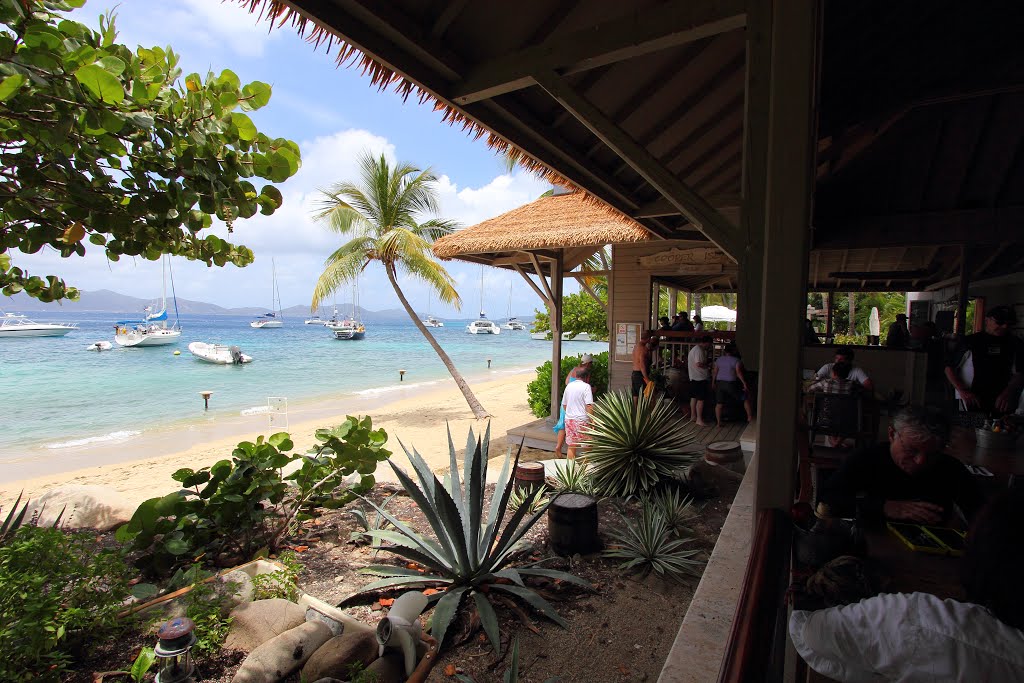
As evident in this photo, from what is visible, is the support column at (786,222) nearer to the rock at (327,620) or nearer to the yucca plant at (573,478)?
the rock at (327,620)

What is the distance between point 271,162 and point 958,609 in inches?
95.0

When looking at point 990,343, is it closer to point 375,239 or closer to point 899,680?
point 899,680

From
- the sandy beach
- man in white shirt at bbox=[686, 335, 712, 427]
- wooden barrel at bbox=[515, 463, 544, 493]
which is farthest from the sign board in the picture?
wooden barrel at bbox=[515, 463, 544, 493]

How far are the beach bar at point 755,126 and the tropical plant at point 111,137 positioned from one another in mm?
716

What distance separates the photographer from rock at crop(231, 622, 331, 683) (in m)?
2.54

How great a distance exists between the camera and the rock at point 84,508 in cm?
439

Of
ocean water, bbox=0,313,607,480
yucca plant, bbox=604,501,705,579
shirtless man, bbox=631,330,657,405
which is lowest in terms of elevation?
ocean water, bbox=0,313,607,480

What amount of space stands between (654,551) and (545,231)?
650 cm

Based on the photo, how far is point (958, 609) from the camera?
4.12ft

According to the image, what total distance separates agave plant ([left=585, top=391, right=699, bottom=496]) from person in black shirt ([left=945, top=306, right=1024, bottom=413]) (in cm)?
263

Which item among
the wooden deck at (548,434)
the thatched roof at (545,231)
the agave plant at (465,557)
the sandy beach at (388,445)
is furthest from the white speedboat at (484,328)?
the agave plant at (465,557)

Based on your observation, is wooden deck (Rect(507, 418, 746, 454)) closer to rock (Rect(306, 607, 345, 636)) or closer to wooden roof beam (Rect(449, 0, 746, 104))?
rock (Rect(306, 607, 345, 636))

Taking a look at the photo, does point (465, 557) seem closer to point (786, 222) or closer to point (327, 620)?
point (327, 620)

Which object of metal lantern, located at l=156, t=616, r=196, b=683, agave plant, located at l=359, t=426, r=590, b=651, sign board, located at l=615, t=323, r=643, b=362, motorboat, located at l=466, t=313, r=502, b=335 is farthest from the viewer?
motorboat, located at l=466, t=313, r=502, b=335
